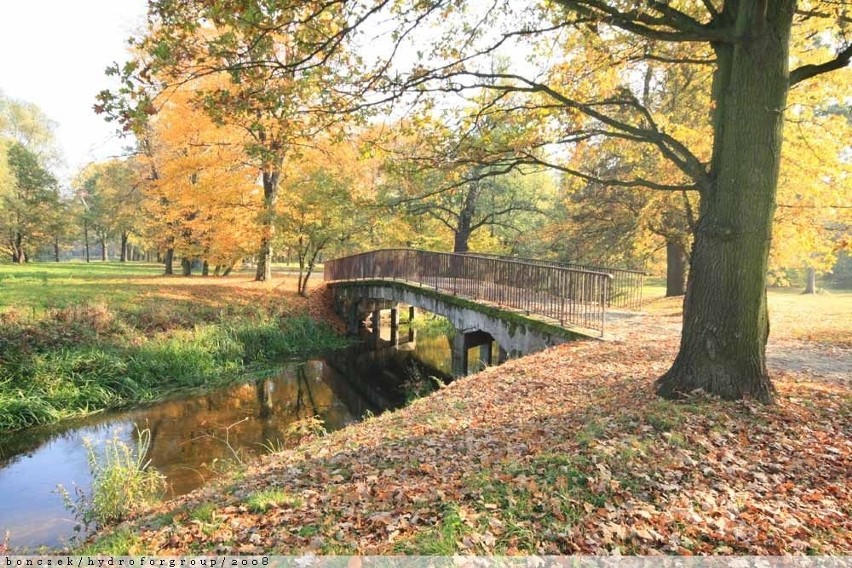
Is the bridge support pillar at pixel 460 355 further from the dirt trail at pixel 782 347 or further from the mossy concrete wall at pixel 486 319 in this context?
the dirt trail at pixel 782 347

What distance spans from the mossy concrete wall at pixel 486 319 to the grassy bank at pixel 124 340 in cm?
378

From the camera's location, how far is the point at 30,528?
605cm

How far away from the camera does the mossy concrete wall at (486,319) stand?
10422 millimetres

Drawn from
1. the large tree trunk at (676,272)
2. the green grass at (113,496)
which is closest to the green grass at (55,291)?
the green grass at (113,496)

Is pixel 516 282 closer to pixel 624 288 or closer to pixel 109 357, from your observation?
pixel 624 288

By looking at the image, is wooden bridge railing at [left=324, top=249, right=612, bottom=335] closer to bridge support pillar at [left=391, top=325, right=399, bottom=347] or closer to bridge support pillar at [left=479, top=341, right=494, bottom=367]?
bridge support pillar at [left=479, top=341, right=494, bottom=367]

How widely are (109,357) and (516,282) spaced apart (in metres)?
10.4

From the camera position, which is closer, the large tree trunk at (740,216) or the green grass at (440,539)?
the green grass at (440,539)

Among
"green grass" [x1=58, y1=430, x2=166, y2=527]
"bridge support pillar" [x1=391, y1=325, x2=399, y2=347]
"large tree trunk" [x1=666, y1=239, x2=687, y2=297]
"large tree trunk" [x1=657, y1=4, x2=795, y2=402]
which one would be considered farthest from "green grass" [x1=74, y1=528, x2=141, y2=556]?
"large tree trunk" [x1=666, y1=239, x2=687, y2=297]

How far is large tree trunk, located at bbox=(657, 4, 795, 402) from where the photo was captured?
5230mm

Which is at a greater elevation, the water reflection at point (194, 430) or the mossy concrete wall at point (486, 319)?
the mossy concrete wall at point (486, 319)

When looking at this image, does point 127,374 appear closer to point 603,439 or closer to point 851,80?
point 603,439

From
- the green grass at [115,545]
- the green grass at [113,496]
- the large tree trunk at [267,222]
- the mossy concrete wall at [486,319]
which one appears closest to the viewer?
the green grass at [115,545]

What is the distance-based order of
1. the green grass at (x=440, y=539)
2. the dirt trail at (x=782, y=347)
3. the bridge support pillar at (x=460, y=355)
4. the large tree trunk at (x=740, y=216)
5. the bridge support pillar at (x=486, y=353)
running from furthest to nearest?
the bridge support pillar at (x=486, y=353) < the bridge support pillar at (x=460, y=355) < the dirt trail at (x=782, y=347) < the large tree trunk at (x=740, y=216) < the green grass at (x=440, y=539)
